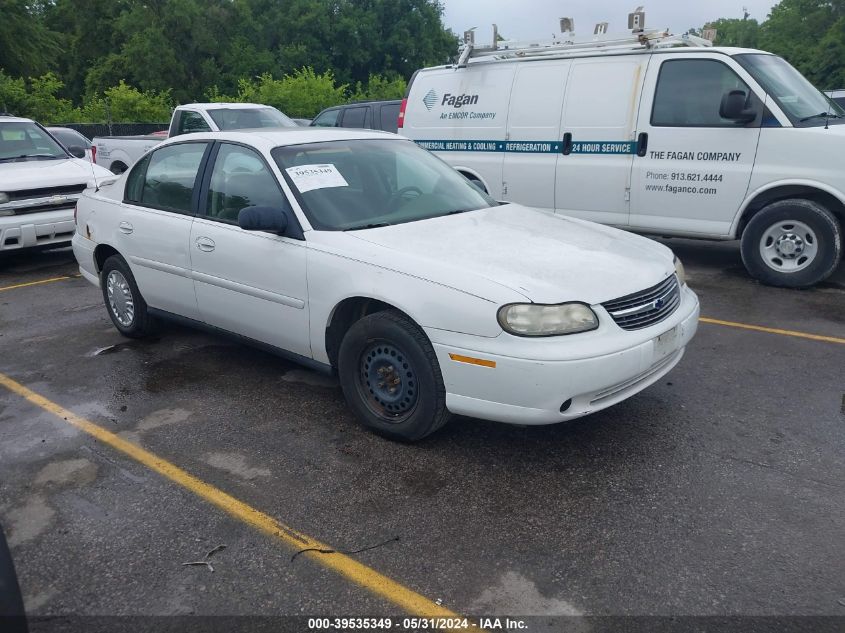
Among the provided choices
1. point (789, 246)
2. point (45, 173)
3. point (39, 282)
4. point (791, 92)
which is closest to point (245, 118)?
point (45, 173)

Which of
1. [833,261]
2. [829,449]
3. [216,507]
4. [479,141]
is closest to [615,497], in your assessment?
[829,449]

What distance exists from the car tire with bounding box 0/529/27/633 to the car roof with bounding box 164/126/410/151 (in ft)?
9.93

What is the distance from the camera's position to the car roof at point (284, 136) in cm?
470

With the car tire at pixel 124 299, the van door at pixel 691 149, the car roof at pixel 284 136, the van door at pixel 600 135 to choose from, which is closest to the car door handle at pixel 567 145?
the van door at pixel 600 135

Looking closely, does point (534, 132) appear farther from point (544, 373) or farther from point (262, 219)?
point (544, 373)

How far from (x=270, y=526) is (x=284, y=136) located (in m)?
2.62

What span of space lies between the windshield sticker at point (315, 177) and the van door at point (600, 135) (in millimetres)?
4108

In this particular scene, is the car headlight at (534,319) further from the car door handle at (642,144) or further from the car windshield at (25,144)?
the car windshield at (25,144)

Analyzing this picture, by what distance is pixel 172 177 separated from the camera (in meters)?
5.27

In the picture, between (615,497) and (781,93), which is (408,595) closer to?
(615,497)

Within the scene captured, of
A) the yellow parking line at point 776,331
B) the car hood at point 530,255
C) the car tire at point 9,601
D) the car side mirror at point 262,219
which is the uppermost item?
the car side mirror at point 262,219

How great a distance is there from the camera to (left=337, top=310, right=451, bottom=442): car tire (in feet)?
12.2

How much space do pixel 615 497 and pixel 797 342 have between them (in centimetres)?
287

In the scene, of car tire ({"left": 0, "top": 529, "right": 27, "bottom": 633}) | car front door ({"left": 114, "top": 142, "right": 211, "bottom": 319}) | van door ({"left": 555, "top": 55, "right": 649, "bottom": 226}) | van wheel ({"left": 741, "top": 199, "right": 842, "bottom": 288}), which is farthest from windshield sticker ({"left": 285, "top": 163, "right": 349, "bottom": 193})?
van wheel ({"left": 741, "top": 199, "right": 842, "bottom": 288})
